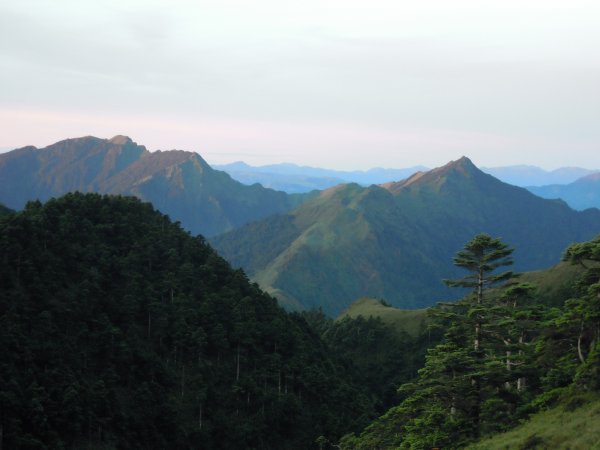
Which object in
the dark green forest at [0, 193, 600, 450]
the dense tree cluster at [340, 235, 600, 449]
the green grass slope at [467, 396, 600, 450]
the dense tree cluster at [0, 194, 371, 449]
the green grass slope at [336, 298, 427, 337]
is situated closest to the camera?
the green grass slope at [467, 396, 600, 450]

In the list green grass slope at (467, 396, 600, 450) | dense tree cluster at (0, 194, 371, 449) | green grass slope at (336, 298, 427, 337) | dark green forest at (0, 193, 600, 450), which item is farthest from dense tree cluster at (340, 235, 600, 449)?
green grass slope at (336, 298, 427, 337)

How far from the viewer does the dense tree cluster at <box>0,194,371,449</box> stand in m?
66.2

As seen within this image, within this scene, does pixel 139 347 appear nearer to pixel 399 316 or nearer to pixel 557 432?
pixel 557 432

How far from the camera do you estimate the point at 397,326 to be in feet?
513

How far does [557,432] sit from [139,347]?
59.1 metres

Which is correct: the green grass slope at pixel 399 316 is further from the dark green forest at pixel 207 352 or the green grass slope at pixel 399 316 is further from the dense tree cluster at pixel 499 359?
the dense tree cluster at pixel 499 359

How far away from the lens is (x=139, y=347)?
261 ft

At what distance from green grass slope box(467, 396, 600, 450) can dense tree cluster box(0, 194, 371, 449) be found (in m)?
46.6

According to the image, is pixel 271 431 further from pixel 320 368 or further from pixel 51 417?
pixel 51 417

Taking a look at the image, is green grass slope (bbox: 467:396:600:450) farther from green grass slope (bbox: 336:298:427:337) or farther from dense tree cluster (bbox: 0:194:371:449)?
green grass slope (bbox: 336:298:427:337)

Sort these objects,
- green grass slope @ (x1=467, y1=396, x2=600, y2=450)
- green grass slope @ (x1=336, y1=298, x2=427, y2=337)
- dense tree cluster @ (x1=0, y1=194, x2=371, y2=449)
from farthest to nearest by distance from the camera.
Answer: green grass slope @ (x1=336, y1=298, x2=427, y2=337) → dense tree cluster @ (x1=0, y1=194, x2=371, y2=449) → green grass slope @ (x1=467, y1=396, x2=600, y2=450)

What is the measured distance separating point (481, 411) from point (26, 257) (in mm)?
59872

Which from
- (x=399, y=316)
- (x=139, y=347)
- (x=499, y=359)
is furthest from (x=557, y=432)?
(x=399, y=316)

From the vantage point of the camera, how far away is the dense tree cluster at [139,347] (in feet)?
217
